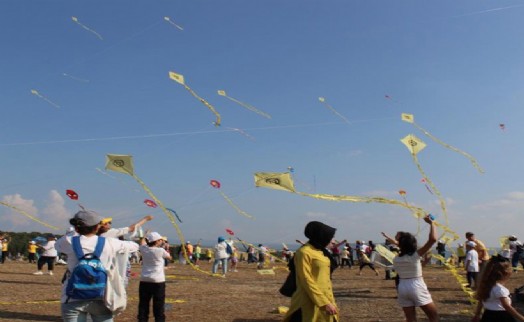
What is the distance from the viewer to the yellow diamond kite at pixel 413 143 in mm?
A: 12666

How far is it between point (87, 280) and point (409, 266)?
4461 mm

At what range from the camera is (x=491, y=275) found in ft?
19.2

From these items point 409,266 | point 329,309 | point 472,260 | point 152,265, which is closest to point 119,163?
point 152,265

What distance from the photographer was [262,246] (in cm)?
2678

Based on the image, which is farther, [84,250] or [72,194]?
[72,194]

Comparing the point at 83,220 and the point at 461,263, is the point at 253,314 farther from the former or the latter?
the point at 461,263

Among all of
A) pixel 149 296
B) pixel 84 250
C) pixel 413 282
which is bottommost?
pixel 149 296

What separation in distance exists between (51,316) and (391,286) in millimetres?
11260

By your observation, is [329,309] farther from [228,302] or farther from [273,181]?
[273,181]

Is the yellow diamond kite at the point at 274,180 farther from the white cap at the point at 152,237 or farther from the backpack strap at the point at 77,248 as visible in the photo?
the backpack strap at the point at 77,248

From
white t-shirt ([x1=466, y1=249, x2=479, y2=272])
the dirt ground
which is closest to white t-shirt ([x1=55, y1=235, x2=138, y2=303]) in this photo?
the dirt ground

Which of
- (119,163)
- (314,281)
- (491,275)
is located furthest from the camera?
(119,163)

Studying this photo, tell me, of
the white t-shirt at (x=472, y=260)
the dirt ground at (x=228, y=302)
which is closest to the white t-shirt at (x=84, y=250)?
the dirt ground at (x=228, y=302)

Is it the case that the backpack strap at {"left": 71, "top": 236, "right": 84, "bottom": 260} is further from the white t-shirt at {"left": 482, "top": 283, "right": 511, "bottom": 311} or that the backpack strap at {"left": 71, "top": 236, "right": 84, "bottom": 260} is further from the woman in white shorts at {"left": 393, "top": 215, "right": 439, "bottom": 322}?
the white t-shirt at {"left": 482, "top": 283, "right": 511, "bottom": 311}
